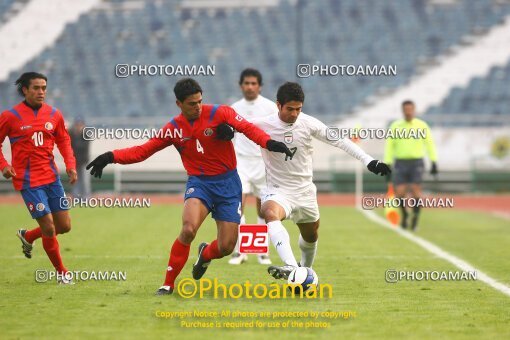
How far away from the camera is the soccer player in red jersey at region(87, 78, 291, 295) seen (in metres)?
Answer: 8.43

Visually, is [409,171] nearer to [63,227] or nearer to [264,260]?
[264,260]

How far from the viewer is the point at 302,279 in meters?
8.21

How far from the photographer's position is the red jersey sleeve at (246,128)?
8359 millimetres

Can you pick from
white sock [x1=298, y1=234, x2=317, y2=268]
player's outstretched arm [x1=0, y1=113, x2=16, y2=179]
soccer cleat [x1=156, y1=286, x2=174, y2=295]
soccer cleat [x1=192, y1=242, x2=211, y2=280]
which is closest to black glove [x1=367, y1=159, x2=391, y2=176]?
white sock [x1=298, y1=234, x2=317, y2=268]

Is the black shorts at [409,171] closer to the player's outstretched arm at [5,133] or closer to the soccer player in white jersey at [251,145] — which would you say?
the soccer player in white jersey at [251,145]

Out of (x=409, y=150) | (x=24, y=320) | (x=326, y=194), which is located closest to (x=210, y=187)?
(x=24, y=320)

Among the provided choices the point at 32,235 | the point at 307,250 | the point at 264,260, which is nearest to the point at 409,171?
the point at 264,260

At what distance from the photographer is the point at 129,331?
6.60m

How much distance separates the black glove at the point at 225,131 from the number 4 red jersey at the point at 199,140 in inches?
2.6

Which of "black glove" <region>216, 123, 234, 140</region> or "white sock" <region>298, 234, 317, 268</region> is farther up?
"black glove" <region>216, 123, 234, 140</region>

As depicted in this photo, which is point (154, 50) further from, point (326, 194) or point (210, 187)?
point (210, 187)

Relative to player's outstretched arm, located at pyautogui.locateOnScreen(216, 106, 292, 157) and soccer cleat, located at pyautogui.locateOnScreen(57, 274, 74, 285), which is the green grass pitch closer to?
soccer cleat, located at pyautogui.locateOnScreen(57, 274, 74, 285)

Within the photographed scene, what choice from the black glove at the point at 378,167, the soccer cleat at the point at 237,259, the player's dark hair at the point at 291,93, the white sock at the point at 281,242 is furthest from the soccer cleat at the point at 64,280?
the black glove at the point at 378,167

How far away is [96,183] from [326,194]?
22.9 feet
